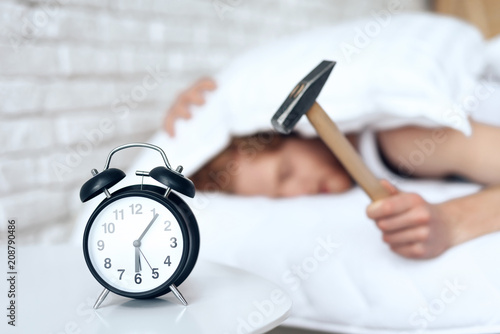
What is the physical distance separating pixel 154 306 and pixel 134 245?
69 millimetres

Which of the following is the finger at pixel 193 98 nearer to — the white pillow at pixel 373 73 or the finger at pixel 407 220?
the white pillow at pixel 373 73

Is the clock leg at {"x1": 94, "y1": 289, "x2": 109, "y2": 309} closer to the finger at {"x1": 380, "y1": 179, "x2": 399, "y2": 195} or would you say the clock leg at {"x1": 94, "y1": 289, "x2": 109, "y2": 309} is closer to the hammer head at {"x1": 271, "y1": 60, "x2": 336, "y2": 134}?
the hammer head at {"x1": 271, "y1": 60, "x2": 336, "y2": 134}

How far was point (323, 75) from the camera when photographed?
592 millimetres

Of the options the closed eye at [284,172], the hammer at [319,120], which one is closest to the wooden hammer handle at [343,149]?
the hammer at [319,120]

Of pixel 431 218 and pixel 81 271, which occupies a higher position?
pixel 81 271

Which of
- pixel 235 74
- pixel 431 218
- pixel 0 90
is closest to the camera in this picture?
pixel 431 218

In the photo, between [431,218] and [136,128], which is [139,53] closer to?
[136,128]

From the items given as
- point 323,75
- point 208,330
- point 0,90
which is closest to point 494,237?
point 323,75

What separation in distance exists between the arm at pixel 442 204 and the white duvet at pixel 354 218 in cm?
3

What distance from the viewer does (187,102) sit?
124 centimetres

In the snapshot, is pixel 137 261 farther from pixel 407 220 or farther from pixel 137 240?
pixel 407 220

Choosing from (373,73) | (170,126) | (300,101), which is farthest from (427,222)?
(170,126)

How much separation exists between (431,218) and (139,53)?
98 centimetres

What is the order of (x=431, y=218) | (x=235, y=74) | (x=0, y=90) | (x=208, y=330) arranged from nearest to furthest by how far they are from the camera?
1. (x=208, y=330)
2. (x=431, y=218)
3. (x=0, y=90)
4. (x=235, y=74)
